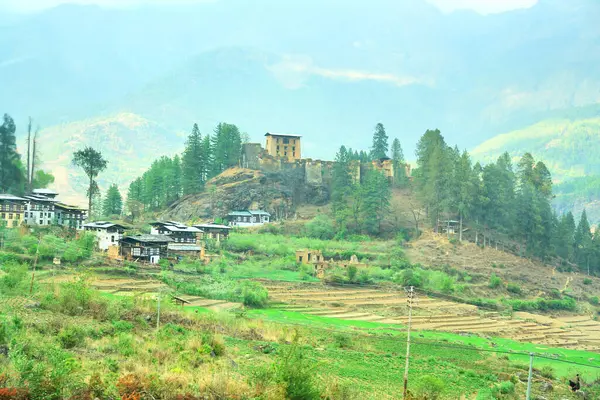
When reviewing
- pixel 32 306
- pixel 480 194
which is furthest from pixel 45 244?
pixel 480 194

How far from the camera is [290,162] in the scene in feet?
326

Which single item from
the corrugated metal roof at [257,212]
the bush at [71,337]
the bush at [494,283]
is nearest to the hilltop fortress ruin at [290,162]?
the corrugated metal roof at [257,212]

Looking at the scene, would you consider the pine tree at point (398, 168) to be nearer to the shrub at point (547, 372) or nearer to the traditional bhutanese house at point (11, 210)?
the traditional bhutanese house at point (11, 210)

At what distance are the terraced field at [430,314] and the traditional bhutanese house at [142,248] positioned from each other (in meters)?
11.4

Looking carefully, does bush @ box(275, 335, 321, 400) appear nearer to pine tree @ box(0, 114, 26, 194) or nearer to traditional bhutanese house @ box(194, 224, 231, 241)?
traditional bhutanese house @ box(194, 224, 231, 241)

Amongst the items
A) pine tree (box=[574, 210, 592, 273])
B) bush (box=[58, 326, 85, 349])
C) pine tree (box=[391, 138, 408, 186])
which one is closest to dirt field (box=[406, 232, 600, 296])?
pine tree (box=[574, 210, 592, 273])

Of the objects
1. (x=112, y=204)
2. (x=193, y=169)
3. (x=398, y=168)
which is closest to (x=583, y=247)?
(x=398, y=168)

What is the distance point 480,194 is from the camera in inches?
3410

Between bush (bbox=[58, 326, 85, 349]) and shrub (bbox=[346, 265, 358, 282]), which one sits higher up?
shrub (bbox=[346, 265, 358, 282])

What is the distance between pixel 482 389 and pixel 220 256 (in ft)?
133

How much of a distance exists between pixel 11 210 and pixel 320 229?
3628cm

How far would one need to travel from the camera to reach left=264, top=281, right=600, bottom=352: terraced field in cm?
5516

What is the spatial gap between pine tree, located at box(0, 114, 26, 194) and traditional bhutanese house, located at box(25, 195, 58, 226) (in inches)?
214

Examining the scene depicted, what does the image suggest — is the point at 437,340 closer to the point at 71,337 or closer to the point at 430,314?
the point at 430,314
